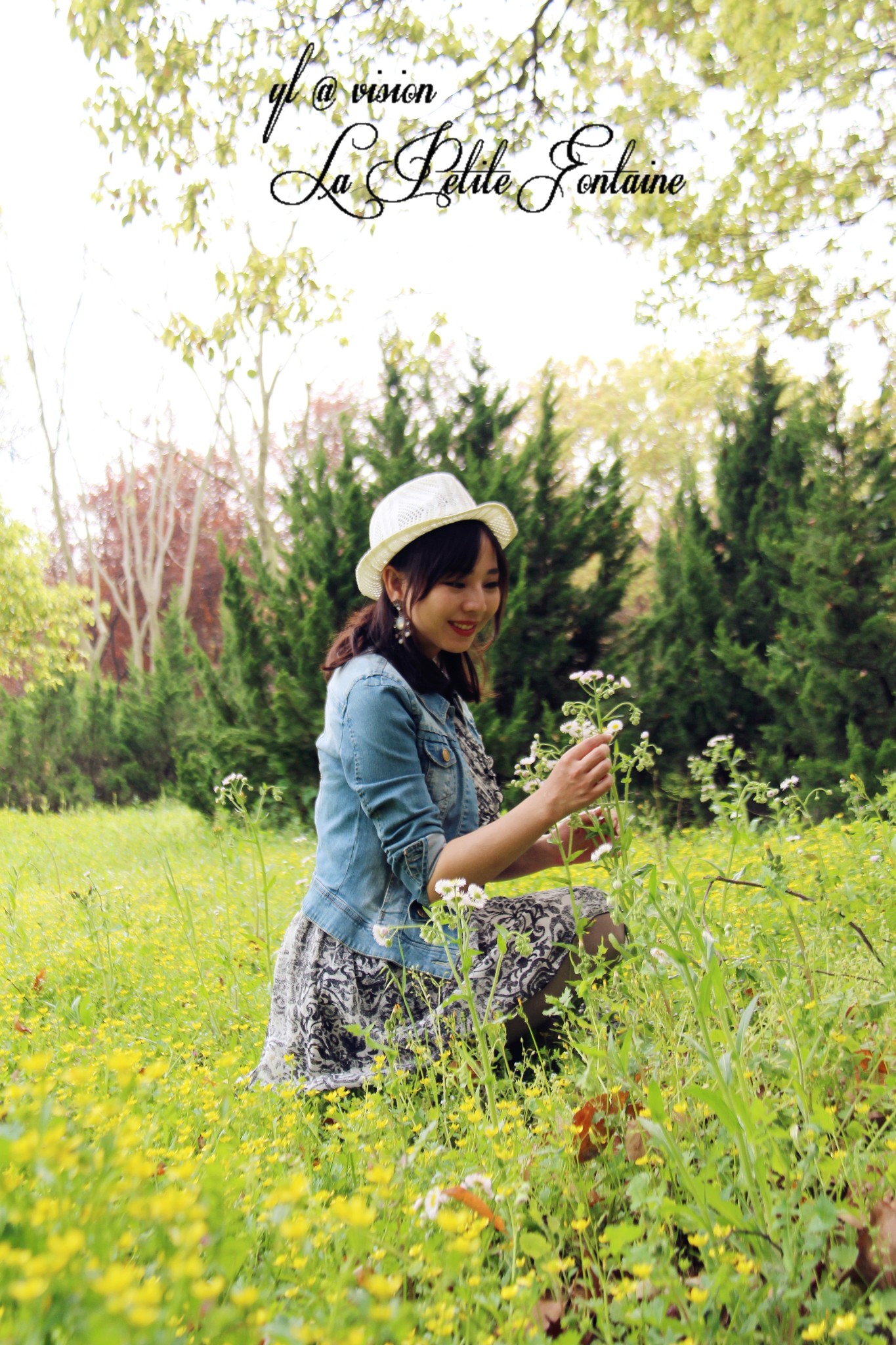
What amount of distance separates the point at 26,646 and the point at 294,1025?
11.2m

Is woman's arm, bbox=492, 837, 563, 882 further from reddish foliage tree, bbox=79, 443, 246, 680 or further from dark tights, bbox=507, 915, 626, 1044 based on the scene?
reddish foliage tree, bbox=79, 443, 246, 680

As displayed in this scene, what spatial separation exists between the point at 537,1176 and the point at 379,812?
2.96 ft

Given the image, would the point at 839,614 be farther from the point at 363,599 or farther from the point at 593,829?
the point at 593,829

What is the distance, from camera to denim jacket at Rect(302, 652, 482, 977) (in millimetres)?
2250

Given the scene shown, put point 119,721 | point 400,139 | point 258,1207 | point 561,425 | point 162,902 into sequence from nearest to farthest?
point 258,1207 → point 162,902 → point 400,139 → point 119,721 → point 561,425

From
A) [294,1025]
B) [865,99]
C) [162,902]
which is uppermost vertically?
[865,99]

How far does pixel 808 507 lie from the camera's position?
730 centimetres

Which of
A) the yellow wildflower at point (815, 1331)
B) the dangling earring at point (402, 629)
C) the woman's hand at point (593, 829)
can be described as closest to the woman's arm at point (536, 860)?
the woman's hand at point (593, 829)

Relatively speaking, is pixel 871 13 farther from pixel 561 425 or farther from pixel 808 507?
pixel 561 425

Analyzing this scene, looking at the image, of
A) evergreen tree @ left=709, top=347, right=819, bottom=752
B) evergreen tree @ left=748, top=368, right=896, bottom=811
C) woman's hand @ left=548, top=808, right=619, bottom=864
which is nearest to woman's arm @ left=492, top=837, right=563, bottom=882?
woman's hand @ left=548, top=808, right=619, bottom=864

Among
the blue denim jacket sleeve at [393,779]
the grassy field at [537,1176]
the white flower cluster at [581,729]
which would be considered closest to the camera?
the grassy field at [537,1176]

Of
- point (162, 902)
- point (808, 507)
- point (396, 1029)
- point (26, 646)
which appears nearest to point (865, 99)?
point (808, 507)

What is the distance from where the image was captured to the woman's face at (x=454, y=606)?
2459 mm

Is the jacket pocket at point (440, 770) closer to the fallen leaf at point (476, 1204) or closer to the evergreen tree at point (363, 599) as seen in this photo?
the fallen leaf at point (476, 1204)
